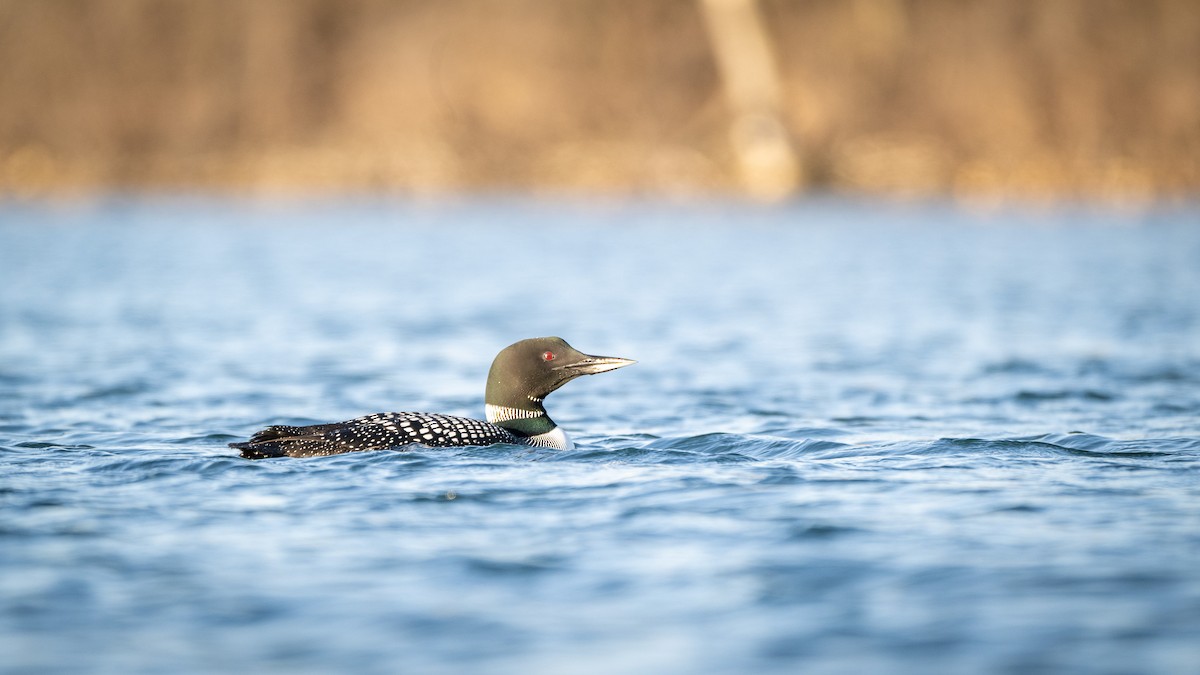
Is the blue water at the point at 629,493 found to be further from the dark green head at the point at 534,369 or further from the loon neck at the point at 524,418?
the dark green head at the point at 534,369

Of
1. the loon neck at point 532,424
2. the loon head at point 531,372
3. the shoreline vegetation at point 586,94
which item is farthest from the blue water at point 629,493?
the shoreline vegetation at point 586,94

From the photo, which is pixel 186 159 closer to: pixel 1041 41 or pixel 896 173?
pixel 896 173

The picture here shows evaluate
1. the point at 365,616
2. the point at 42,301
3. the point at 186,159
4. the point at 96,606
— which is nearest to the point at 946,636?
the point at 365,616

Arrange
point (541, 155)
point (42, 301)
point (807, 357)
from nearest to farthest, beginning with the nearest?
point (807, 357) → point (42, 301) → point (541, 155)

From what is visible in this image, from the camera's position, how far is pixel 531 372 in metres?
7.83

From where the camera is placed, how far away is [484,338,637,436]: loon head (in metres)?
7.83

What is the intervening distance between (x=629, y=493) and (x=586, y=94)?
2944 cm

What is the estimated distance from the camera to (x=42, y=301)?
1634 centimetres

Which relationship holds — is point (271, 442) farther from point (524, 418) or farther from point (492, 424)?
point (524, 418)

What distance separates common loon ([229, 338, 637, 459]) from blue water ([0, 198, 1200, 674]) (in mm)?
126

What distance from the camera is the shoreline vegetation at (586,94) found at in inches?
1298

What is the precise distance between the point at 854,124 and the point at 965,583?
30.0 metres

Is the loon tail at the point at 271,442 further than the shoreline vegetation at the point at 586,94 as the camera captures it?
No

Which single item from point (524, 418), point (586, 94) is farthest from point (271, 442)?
point (586, 94)
